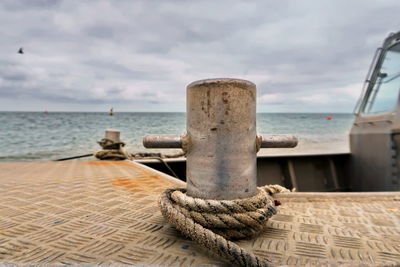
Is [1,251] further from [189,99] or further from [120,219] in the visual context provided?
[189,99]

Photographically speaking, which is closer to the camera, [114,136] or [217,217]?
[217,217]

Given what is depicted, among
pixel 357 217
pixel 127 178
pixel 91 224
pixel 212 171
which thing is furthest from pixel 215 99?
pixel 127 178

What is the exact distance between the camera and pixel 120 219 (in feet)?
5.86

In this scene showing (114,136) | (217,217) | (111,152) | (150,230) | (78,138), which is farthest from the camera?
(78,138)

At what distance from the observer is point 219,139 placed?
143cm

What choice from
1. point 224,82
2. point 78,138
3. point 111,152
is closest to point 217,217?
point 224,82

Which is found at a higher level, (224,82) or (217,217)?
(224,82)

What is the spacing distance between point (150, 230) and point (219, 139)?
0.72 meters

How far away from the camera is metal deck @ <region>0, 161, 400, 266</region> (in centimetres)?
125

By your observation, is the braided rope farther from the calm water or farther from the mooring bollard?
the calm water

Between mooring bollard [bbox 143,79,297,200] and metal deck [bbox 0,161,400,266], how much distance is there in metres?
0.33

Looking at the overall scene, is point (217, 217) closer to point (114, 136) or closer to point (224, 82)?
point (224, 82)

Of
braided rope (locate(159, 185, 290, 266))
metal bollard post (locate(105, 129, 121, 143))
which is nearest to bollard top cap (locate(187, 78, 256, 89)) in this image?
braided rope (locate(159, 185, 290, 266))

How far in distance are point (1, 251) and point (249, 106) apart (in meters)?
1.50
